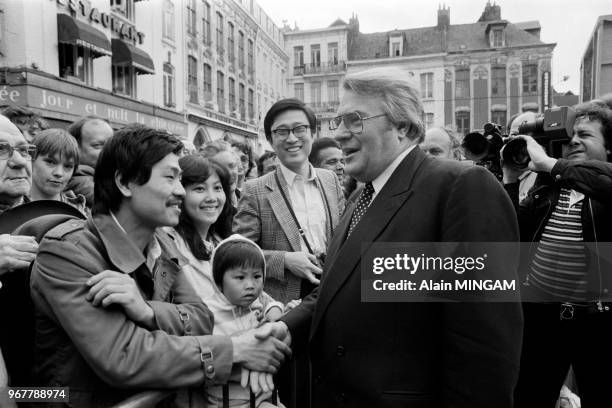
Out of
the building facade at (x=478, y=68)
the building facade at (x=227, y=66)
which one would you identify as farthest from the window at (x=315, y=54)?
the building facade at (x=227, y=66)

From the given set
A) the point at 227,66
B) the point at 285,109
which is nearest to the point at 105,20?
the point at 227,66

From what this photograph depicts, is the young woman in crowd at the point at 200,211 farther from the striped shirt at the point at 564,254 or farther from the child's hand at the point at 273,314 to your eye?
the striped shirt at the point at 564,254

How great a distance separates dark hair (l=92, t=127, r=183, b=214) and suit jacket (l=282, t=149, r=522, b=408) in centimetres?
81

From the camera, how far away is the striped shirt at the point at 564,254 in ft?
8.95

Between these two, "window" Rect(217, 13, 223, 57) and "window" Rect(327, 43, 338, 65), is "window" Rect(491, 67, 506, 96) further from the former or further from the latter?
"window" Rect(217, 13, 223, 57)

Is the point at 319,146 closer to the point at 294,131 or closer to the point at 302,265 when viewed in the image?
the point at 294,131

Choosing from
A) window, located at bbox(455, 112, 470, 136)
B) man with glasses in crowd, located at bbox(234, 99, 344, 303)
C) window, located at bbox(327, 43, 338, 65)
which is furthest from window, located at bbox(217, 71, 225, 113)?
man with glasses in crowd, located at bbox(234, 99, 344, 303)

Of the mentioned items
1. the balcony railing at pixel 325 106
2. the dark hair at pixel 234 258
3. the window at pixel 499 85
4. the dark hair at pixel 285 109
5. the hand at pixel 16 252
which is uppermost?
the window at pixel 499 85

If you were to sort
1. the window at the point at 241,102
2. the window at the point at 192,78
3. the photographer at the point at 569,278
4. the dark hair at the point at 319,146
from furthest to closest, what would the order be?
the window at the point at 241,102
the window at the point at 192,78
the dark hair at the point at 319,146
the photographer at the point at 569,278

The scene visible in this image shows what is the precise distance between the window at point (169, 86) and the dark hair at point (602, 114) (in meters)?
18.1

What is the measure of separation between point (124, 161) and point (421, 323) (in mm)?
1255

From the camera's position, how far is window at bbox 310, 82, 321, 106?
4019 cm

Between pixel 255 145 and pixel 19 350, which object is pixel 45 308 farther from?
pixel 255 145

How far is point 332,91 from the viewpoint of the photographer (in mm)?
39875
